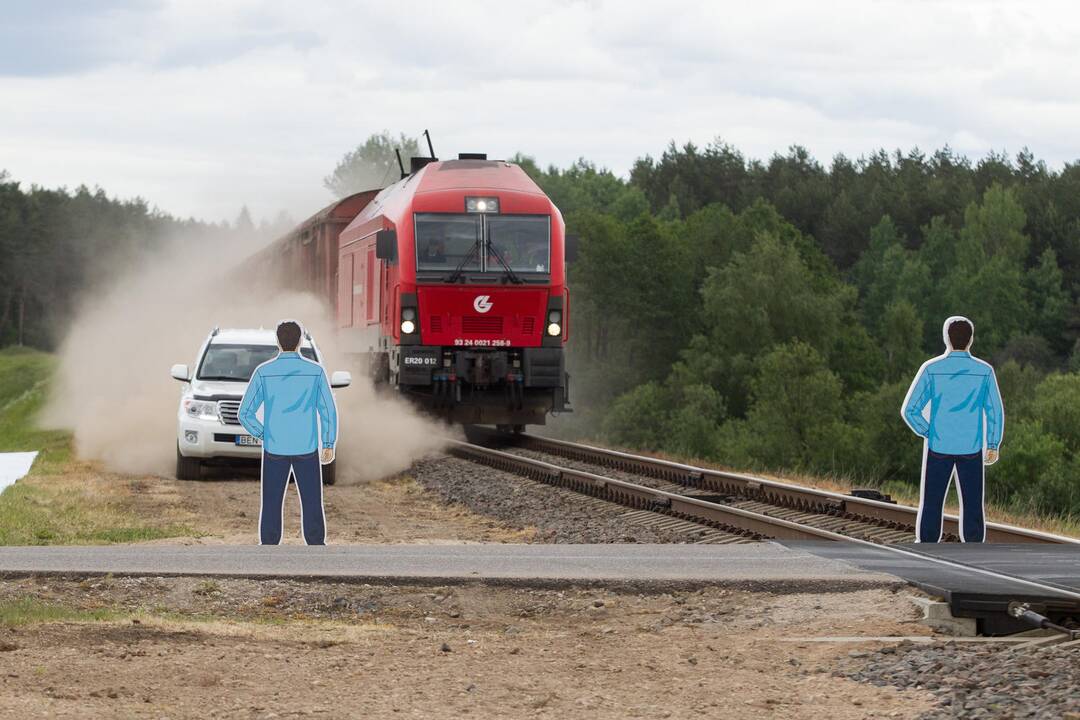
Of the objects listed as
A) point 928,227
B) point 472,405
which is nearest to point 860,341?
point 928,227

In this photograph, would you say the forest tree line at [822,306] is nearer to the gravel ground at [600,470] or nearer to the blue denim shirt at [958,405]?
the gravel ground at [600,470]

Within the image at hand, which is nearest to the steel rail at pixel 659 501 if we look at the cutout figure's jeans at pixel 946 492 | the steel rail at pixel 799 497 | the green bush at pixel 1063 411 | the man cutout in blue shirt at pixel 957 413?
the cutout figure's jeans at pixel 946 492

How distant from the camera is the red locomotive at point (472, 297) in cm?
2447

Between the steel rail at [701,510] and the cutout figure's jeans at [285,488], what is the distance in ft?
13.1

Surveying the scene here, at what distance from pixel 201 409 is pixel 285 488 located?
8.81 meters

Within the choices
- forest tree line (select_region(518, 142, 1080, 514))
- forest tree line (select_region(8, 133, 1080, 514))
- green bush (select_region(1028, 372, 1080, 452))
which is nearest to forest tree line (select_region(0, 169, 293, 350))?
forest tree line (select_region(8, 133, 1080, 514))

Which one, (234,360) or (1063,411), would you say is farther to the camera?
(1063,411)

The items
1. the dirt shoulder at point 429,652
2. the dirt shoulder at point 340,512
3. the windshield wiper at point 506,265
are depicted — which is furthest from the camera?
the windshield wiper at point 506,265

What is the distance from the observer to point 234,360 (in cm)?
2142

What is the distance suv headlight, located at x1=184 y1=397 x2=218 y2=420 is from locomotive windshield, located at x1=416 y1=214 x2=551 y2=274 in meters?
5.03

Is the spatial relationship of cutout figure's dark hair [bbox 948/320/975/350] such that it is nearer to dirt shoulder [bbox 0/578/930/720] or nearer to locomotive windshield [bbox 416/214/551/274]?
dirt shoulder [bbox 0/578/930/720]

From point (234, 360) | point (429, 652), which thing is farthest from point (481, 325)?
point (429, 652)

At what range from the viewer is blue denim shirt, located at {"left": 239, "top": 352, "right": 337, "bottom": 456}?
1134 centimetres

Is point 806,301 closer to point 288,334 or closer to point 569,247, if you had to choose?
point 569,247
